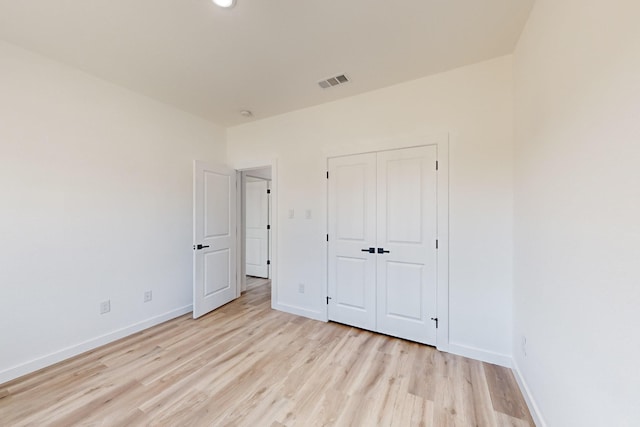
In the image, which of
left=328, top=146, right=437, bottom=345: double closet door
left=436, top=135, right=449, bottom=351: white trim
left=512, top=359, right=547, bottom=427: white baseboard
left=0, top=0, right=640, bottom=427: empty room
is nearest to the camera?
left=0, top=0, right=640, bottom=427: empty room

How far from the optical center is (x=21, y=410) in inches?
67.5

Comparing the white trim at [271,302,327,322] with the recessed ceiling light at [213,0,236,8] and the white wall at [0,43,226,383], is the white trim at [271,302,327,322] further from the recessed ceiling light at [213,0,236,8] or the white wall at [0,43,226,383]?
the recessed ceiling light at [213,0,236,8]

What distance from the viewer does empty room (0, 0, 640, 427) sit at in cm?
113

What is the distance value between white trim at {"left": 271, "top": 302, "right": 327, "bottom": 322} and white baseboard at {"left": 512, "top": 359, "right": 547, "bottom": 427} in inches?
74.3

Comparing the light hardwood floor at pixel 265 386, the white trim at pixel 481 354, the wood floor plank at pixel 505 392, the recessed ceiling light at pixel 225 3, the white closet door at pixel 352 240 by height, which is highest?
the recessed ceiling light at pixel 225 3

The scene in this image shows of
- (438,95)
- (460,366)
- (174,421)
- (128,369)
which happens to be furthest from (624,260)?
(128,369)

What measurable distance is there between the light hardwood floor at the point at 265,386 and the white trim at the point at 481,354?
7cm

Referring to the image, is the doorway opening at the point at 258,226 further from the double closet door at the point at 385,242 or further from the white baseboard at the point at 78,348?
the double closet door at the point at 385,242

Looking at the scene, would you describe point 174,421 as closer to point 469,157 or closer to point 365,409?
point 365,409

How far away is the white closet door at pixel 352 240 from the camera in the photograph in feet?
9.37

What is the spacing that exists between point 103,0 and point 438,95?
2730 mm

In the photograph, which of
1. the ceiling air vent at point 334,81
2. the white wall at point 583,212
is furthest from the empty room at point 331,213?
the ceiling air vent at point 334,81

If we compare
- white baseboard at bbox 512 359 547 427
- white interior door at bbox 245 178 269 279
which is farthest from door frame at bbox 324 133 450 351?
white interior door at bbox 245 178 269 279

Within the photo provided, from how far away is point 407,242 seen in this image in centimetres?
265
